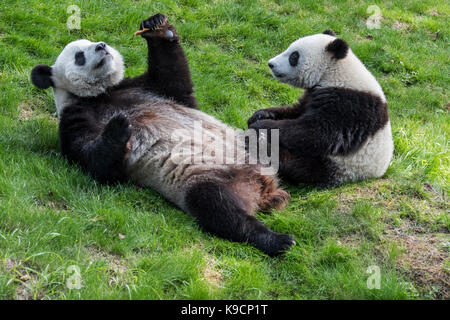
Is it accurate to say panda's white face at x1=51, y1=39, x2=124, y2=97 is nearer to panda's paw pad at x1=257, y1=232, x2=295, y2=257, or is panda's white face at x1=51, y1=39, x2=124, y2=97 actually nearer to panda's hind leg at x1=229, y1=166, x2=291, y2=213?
panda's hind leg at x1=229, y1=166, x2=291, y2=213

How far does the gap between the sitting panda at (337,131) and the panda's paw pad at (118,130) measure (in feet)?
5.33

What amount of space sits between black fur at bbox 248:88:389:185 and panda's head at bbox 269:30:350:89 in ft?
1.31

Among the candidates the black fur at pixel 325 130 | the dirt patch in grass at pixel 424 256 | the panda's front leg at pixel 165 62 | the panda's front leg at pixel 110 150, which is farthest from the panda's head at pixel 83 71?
the dirt patch in grass at pixel 424 256

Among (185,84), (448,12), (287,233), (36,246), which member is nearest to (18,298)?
(36,246)

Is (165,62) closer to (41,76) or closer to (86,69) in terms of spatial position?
(86,69)

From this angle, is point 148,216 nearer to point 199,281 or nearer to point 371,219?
point 199,281

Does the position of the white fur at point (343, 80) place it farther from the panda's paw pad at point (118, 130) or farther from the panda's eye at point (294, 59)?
the panda's paw pad at point (118, 130)

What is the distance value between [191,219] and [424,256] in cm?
217

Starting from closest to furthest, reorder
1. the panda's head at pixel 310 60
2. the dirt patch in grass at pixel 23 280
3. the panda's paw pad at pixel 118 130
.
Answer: the dirt patch in grass at pixel 23 280 → the panda's paw pad at pixel 118 130 → the panda's head at pixel 310 60

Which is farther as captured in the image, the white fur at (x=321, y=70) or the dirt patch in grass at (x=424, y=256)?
the white fur at (x=321, y=70)

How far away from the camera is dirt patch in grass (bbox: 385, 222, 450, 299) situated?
4.52 m

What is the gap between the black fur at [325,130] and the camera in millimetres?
6059

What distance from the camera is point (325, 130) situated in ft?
19.9
